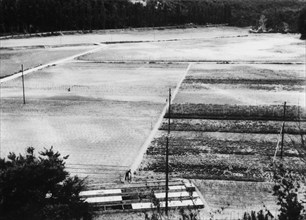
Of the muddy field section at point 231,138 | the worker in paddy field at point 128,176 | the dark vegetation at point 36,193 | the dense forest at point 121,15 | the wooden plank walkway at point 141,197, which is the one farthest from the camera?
the dense forest at point 121,15

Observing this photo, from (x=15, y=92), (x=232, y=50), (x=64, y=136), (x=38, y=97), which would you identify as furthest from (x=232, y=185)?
(x=232, y=50)

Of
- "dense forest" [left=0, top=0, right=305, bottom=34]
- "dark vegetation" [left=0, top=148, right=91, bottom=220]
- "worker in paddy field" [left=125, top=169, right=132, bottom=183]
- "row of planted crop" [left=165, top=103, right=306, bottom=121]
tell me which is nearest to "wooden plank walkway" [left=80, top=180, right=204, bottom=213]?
"worker in paddy field" [left=125, top=169, right=132, bottom=183]

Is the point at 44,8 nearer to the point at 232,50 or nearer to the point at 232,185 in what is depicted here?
the point at 232,50

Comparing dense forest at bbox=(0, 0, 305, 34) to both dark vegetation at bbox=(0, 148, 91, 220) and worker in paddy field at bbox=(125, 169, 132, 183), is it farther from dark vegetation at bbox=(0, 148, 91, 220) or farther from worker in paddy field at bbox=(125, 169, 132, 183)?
dark vegetation at bbox=(0, 148, 91, 220)

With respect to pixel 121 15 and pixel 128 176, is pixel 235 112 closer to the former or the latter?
pixel 128 176

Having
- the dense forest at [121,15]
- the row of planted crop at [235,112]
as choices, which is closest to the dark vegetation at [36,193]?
the row of planted crop at [235,112]

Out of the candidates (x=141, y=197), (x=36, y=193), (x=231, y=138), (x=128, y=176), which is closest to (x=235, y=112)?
(x=231, y=138)

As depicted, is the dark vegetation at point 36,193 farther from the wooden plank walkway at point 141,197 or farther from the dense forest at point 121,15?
the dense forest at point 121,15
